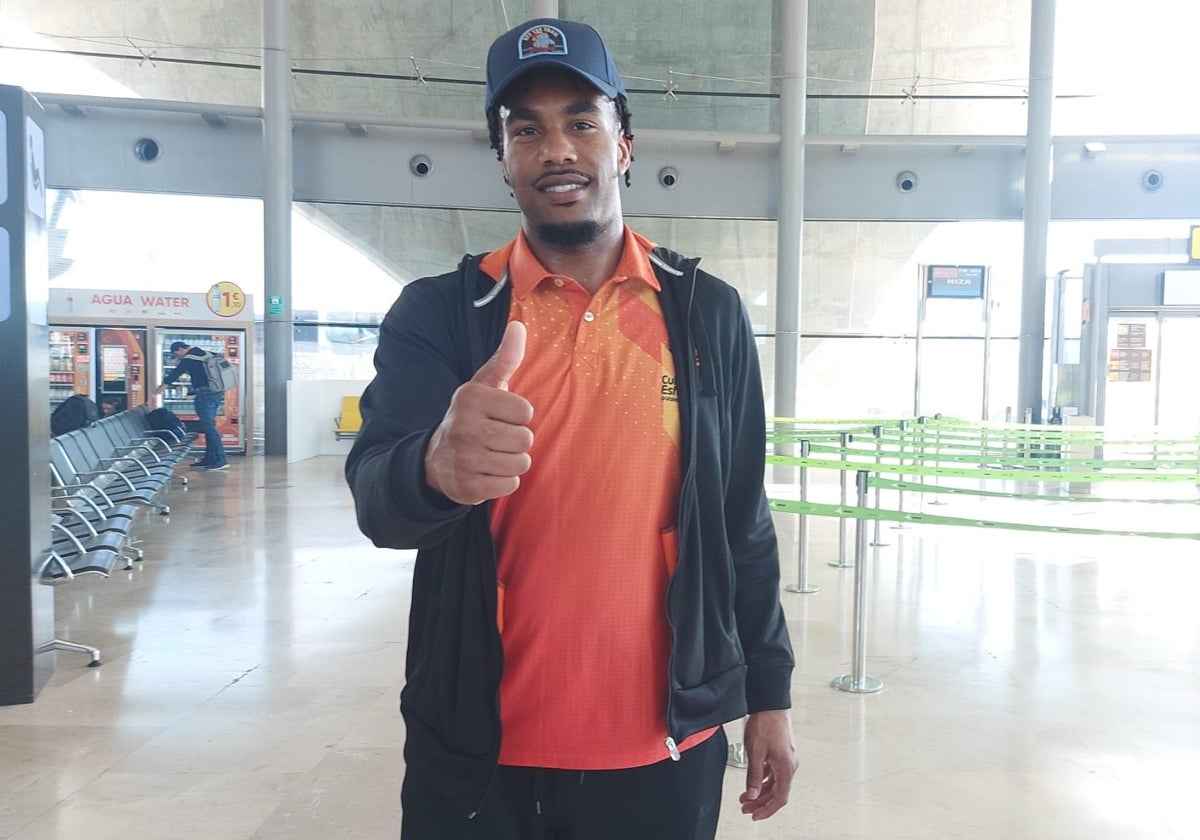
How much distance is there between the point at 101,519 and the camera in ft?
22.8

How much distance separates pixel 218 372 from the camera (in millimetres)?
12781

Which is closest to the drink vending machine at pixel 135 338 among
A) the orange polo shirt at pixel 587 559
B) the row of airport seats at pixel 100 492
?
the row of airport seats at pixel 100 492

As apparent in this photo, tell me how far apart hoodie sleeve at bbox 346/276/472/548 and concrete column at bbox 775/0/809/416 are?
13779mm

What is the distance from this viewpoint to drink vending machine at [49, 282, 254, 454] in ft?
43.9

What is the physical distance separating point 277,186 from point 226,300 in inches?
77.5

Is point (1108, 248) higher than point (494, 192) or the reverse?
the reverse

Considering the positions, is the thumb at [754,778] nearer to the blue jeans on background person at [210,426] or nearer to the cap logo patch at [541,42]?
the cap logo patch at [541,42]

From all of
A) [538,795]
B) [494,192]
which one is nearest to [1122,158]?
[494,192]

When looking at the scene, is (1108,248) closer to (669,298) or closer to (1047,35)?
(1047,35)

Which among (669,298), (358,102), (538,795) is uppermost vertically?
(358,102)

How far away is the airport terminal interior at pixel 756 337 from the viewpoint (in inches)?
157

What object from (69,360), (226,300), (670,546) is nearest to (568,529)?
(670,546)

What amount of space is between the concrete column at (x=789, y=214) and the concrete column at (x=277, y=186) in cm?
789

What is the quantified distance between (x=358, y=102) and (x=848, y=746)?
50.7ft
